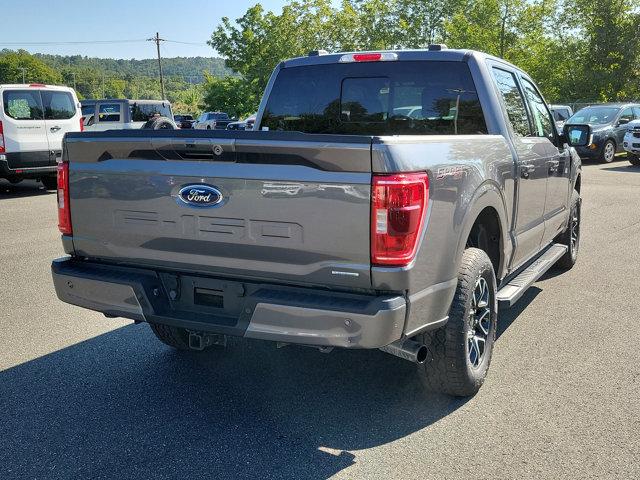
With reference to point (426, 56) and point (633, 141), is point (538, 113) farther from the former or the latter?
point (633, 141)

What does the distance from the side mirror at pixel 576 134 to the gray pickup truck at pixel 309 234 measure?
1.87 metres

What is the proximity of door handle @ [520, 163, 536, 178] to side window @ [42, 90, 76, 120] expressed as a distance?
Result: 11559 millimetres

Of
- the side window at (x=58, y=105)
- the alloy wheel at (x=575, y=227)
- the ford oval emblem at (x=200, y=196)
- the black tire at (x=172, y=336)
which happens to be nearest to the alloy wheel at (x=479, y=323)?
the ford oval emblem at (x=200, y=196)

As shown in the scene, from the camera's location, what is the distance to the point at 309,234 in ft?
9.57

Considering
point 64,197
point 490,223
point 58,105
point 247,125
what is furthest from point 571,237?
point 58,105

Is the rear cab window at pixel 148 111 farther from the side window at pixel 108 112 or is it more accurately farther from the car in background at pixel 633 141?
the car in background at pixel 633 141

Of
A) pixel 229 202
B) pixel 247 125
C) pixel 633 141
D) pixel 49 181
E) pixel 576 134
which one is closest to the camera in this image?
pixel 229 202

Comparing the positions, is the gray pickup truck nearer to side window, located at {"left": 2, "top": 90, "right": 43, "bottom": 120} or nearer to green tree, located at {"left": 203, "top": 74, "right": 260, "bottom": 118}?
side window, located at {"left": 2, "top": 90, "right": 43, "bottom": 120}

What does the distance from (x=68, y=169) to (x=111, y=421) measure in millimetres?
1392

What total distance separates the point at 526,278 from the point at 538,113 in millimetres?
1607

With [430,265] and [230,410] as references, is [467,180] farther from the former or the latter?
[230,410]

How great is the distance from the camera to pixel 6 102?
12711 mm

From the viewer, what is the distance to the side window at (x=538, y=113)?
204 inches

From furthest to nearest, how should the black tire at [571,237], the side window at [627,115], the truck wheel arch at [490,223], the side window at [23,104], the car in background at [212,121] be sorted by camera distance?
the car in background at [212,121] < the side window at [627,115] < the side window at [23,104] < the black tire at [571,237] < the truck wheel arch at [490,223]
